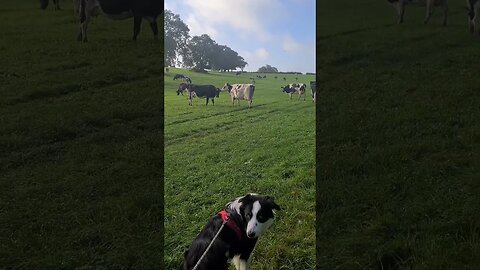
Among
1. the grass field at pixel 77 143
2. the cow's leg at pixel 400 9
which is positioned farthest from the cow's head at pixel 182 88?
the cow's leg at pixel 400 9

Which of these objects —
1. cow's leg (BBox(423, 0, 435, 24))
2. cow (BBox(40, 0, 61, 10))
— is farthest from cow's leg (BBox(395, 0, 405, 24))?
cow (BBox(40, 0, 61, 10))

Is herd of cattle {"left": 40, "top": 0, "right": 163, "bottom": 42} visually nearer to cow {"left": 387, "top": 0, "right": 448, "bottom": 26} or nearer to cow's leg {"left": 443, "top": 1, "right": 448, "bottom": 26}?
cow {"left": 387, "top": 0, "right": 448, "bottom": 26}

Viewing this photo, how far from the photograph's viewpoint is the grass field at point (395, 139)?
270 cm

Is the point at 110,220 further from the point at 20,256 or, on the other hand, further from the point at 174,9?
the point at 174,9

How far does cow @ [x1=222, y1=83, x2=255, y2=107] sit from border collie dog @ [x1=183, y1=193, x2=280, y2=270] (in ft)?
2.56

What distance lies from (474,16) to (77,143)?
8.69 ft

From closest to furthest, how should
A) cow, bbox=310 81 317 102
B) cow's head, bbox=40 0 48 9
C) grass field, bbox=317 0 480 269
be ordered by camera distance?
A: grass field, bbox=317 0 480 269 → cow, bbox=310 81 317 102 → cow's head, bbox=40 0 48 9

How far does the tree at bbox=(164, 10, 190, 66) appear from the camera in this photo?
120 inches

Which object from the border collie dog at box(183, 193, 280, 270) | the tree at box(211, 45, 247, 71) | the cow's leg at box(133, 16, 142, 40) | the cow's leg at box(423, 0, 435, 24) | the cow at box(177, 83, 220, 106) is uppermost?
the cow's leg at box(423, 0, 435, 24)

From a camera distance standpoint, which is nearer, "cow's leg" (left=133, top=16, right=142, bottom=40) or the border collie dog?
the border collie dog

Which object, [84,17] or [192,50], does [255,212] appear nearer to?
[192,50]

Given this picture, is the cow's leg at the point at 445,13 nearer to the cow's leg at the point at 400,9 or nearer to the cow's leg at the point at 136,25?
the cow's leg at the point at 400,9

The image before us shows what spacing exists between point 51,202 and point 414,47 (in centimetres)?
244

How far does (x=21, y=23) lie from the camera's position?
3.01m
